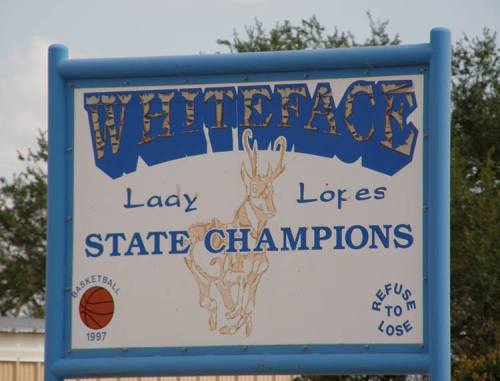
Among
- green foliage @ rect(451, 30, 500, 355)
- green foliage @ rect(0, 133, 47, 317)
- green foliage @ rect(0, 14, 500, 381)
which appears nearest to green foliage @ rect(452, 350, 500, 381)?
green foliage @ rect(0, 14, 500, 381)

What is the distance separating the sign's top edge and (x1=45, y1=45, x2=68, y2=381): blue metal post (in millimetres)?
140

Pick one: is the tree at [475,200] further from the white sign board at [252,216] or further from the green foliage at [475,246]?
the white sign board at [252,216]

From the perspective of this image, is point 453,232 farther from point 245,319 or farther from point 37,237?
point 245,319

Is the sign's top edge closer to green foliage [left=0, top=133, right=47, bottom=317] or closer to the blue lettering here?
the blue lettering

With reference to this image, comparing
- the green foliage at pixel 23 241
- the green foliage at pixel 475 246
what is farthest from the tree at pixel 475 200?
the green foliage at pixel 23 241

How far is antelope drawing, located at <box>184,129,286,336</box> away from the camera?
25.8ft

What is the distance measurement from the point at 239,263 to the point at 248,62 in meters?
1.38

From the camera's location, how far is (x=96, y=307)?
800 centimetres

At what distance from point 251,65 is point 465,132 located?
31778 millimetres

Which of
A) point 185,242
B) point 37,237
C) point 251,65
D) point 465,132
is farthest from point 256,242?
point 37,237

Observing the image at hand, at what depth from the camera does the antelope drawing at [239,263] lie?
7879mm

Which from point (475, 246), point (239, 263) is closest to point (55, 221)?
point (239, 263)

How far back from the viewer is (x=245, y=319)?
786cm

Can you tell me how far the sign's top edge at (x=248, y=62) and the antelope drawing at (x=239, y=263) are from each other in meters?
0.53
